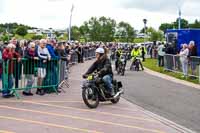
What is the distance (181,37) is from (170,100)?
70.8ft

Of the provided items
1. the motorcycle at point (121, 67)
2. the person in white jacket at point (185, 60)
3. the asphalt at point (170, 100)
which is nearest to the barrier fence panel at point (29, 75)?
the asphalt at point (170, 100)

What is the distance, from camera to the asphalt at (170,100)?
12.4 m

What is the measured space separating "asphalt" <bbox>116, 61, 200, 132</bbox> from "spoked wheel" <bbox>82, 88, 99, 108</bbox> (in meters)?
1.46

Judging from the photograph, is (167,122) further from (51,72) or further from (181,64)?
(181,64)

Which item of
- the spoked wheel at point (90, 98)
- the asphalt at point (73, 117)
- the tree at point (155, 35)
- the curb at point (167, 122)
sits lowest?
the curb at point (167, 122)

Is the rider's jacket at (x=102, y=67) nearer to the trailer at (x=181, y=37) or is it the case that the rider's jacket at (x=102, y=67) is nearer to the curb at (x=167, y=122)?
the curb at (x=167, y=122)

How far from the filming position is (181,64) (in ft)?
83.8

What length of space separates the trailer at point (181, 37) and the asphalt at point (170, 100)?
13534 millimetres

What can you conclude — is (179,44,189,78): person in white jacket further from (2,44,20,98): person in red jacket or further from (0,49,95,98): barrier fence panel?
(2,44,20,98): person in red jacket

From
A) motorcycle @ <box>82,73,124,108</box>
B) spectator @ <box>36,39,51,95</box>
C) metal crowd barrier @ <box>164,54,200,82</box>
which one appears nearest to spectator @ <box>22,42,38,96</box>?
spectator @ <box>36,39,51,95</box>

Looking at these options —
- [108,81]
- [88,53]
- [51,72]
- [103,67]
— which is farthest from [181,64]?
[88,53]

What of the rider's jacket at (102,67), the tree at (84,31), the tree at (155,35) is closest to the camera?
the rider's jacket at (102,67)

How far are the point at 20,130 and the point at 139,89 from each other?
968 centimetres

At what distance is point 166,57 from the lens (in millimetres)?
29156
